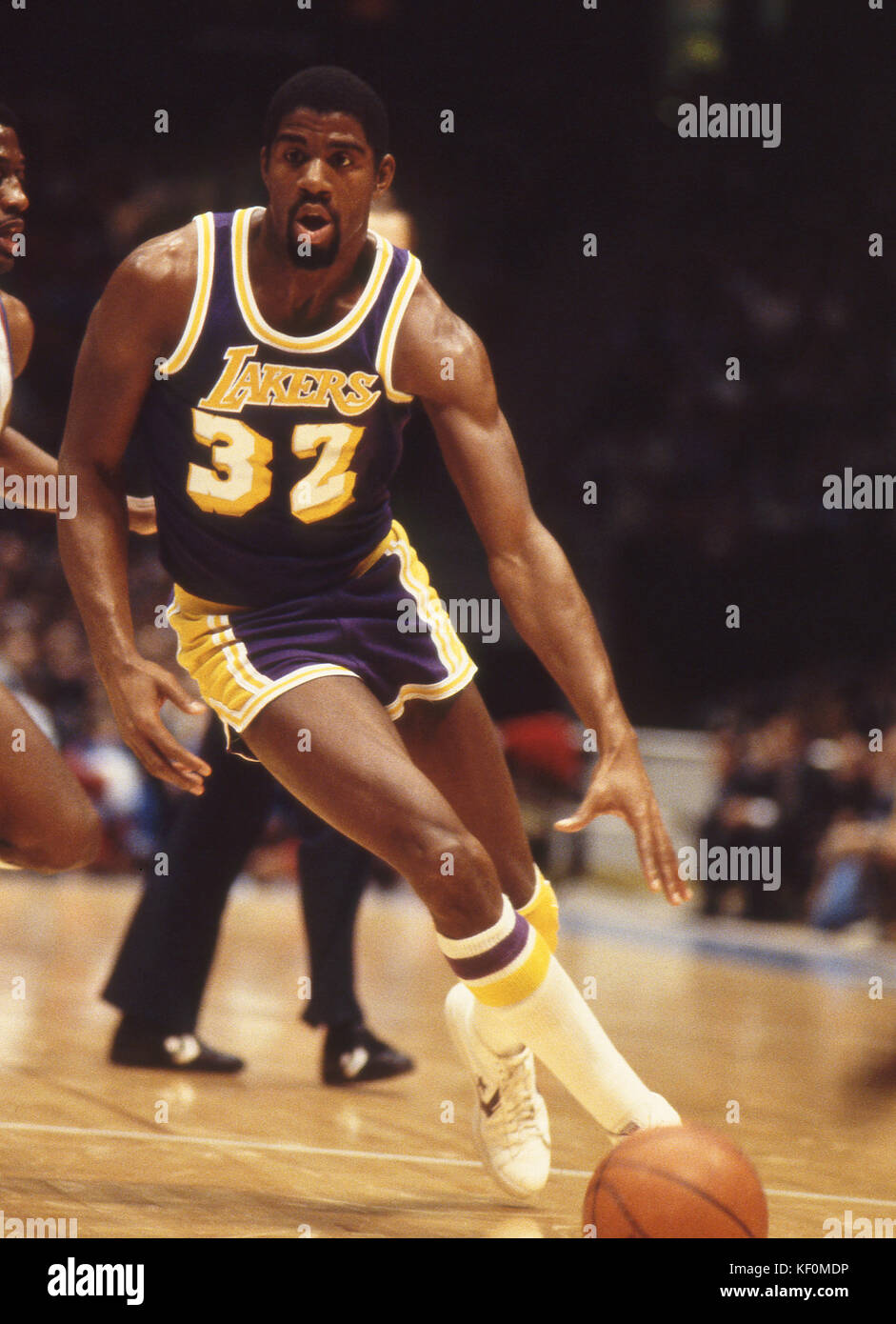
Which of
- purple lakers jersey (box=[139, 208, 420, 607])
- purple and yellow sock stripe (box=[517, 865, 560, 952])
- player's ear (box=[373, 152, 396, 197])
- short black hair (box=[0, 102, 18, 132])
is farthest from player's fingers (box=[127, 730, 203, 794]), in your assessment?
short black hair (box=[0, 102, 18, 132])

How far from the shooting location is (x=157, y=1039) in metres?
4.90

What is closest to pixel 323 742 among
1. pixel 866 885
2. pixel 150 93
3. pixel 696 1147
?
pixel 696 1147

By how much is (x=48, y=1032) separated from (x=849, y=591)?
806 cm

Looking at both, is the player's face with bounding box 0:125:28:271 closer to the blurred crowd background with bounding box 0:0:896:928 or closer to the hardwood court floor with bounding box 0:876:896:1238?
the hardwood court floor with bounding box 0:876:896:1238

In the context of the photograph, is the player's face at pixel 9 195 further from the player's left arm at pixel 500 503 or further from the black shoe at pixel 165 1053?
the black shoe at pixel 165 1053

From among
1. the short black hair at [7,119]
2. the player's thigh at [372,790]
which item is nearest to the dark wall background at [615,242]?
the short black hair at [7,119]

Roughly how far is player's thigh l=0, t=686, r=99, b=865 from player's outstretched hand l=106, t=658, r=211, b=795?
0.63ft

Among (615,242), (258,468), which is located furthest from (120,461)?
(615,242)

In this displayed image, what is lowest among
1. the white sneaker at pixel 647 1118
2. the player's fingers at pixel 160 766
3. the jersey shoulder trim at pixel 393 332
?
the white sneaker at pixel 647 1118

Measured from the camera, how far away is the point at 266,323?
328 cm

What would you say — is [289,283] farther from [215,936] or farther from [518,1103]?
[215,936]

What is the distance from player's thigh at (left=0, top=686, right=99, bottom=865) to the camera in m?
3.23

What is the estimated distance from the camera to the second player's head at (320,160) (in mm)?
3184

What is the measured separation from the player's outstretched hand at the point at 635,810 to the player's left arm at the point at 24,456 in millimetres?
1217
